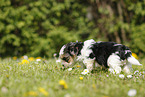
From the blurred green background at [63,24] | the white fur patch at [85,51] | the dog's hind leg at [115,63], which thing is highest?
the blurred green background at [63,24]

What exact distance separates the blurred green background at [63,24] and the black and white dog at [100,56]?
3023 mm

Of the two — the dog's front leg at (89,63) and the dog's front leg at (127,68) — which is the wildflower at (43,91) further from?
the dog's front leg at (127,68)

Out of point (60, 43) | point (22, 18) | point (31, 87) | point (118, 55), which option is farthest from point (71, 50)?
point (22, 18)

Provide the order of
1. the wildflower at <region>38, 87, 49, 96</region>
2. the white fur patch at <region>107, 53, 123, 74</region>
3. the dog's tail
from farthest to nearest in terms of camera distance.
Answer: the white fur patch at <region>107, 53, 123, 74</region> < the dog's tail < the wildflower at <region>38, 87, 49, 96</region>

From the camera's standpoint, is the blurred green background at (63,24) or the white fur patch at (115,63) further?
the blurred green background at (63,24)

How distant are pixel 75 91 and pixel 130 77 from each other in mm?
1438

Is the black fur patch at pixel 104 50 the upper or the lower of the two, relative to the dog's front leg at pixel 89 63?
upper

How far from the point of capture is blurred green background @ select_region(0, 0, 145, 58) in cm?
660

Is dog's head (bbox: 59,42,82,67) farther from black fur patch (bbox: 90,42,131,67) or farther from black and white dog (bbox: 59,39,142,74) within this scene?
black fur patch (bbox: 90,42,131,67)

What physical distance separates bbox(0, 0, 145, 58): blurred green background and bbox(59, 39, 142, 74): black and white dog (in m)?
3.02

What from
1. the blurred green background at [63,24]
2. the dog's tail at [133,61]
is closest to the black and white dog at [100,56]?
the dog's tail at [133,61]

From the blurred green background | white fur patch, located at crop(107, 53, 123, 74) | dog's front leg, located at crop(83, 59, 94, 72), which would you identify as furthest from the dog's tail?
the blurred green background

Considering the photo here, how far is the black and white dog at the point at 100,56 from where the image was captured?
3.35 m

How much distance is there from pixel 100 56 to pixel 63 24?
420 cm
